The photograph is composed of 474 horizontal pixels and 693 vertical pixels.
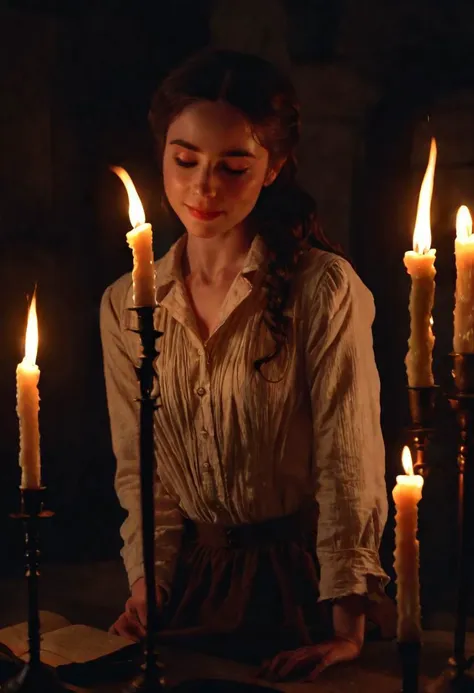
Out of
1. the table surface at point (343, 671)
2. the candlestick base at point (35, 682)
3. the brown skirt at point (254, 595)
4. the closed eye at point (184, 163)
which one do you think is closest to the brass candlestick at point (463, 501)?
the table surface at point (343, 671)

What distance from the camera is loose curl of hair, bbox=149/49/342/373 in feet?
5.63

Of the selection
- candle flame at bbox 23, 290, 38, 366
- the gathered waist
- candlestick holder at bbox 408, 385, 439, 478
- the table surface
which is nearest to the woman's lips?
candle flame at bbox 23, 290, 38, 366

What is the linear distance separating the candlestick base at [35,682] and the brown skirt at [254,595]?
316 mm

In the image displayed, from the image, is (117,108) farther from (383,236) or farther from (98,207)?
(383,236)

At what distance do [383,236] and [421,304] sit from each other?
77 centimetres

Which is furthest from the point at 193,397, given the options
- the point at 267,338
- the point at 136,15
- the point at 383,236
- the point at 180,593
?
the point at 136,15

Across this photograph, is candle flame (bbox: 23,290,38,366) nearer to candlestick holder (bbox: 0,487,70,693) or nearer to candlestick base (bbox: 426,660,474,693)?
candlestick holder (bbox: 0,487,70,693)

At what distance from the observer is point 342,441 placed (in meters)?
1.70

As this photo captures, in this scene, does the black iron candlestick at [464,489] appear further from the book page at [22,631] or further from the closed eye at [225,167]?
the book page at [22,631]

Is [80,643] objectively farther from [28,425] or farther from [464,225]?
[464,225]

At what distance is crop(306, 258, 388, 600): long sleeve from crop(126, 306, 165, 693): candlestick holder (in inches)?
15.9

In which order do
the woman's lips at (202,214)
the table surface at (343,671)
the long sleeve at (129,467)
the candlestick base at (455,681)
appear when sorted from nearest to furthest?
the candlestick base at (455,681) < the table surface at (343,671) < the woman's lips at (202,214) < the long sleeve at (129,467)

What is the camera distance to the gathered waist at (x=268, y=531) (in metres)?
1.78

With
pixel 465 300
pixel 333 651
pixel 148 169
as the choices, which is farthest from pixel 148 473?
pixel 148 169
